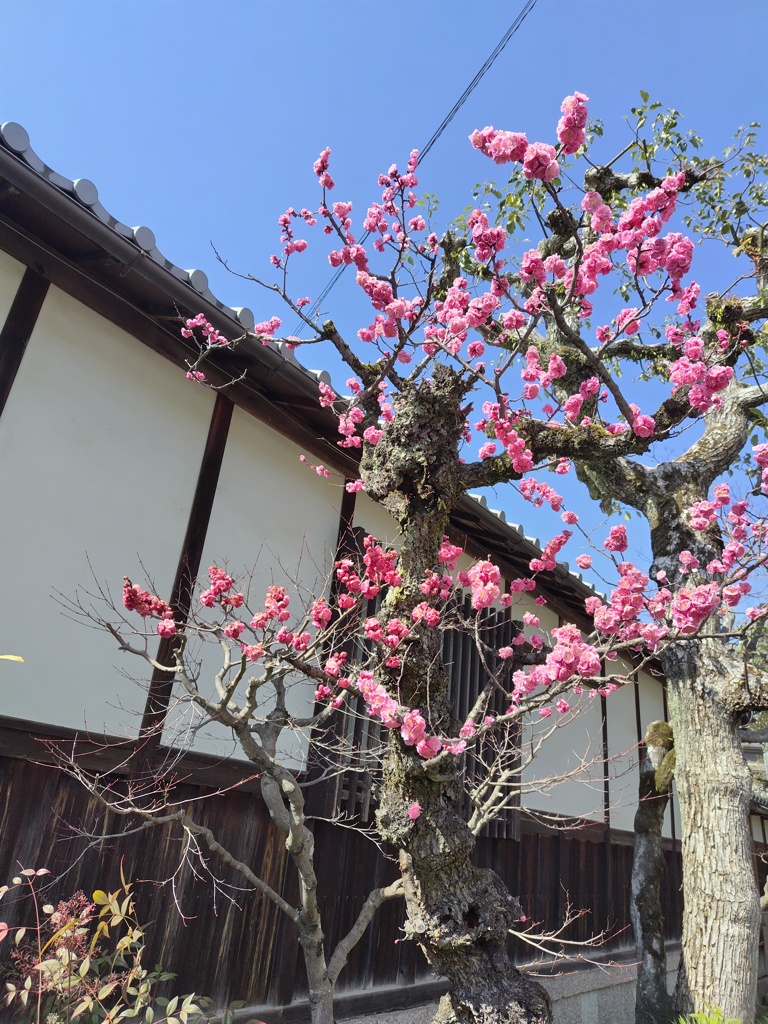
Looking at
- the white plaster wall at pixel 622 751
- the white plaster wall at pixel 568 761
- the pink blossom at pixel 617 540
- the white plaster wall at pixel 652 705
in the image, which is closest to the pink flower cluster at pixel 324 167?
the pink blossom at pixel 617 540

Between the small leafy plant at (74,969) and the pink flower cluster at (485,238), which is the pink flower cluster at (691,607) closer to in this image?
the pink flower cluster at (485,238)

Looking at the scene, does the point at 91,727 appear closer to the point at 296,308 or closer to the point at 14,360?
the point at 14,360

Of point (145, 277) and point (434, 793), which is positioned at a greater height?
point (145, 277)

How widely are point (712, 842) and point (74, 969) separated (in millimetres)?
4168

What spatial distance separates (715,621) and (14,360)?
17.5 ft

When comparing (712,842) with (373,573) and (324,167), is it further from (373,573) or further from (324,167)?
(324,167)

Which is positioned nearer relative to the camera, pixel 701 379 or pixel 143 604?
pixel 143 604

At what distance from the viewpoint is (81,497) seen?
3992 millimetres

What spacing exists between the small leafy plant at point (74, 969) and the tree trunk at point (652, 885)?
12.6 ft

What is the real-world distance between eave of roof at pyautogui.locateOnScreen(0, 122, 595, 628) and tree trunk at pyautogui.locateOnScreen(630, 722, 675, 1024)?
10.1ft

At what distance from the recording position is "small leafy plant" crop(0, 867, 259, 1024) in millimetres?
2750

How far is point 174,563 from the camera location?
445 cm

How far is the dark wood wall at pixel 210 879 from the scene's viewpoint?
11.5 ft

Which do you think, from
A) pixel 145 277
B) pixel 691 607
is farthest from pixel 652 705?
pixel 145 277
